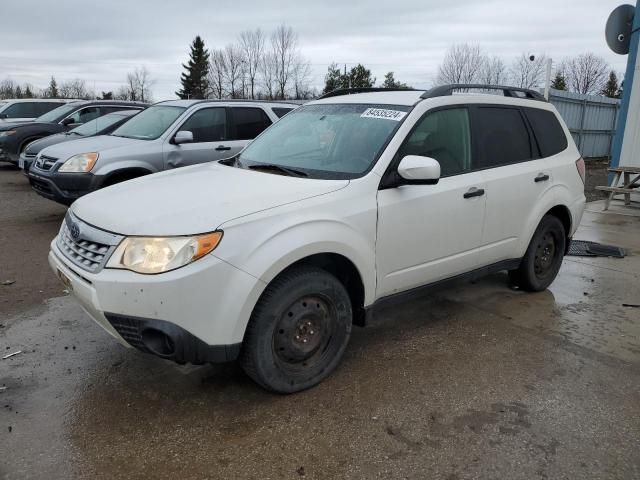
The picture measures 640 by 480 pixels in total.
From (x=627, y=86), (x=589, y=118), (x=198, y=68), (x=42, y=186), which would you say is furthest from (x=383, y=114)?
(x=198, y=68)

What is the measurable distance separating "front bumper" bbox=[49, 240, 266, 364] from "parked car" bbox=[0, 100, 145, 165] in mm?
10843

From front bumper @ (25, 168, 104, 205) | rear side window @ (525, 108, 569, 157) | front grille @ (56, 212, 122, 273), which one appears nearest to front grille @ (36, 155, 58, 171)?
front bumper @ (25, 168, 104, 205)

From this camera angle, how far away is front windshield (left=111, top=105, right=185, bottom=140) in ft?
24.4

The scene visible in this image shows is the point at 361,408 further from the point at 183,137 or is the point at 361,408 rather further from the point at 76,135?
the point at 76,135

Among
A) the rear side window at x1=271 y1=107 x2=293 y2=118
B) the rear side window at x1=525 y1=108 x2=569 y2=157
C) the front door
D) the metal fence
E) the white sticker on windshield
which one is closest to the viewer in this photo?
the front door

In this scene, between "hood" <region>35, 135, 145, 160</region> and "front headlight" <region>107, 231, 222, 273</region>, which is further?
"hood" <region>35, 135, 145, 160</region>

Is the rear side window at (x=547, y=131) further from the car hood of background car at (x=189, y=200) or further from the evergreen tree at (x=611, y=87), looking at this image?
the evergreen tree at (x=611, y=87)

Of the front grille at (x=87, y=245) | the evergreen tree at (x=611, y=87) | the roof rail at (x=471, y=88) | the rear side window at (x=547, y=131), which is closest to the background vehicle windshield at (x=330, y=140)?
the roof rail at (x=471, y=88)

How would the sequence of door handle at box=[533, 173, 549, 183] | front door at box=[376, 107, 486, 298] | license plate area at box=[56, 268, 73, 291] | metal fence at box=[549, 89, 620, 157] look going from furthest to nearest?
metal fence at box=[549, 89, 620, 157] → door handle at box=[533, 173, 549, 183] → front door at box=[376, 107, 486, 298] → license plate area at box=[56, 268, 73, 291]

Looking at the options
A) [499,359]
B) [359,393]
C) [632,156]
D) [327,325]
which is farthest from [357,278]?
[632,156]

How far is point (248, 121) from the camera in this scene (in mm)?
7980

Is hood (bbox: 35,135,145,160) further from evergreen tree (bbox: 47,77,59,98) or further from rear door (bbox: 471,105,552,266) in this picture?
evergreen tree (bbox: 47,77,59,98)

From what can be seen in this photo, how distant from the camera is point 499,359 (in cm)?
373

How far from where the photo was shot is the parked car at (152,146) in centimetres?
672
